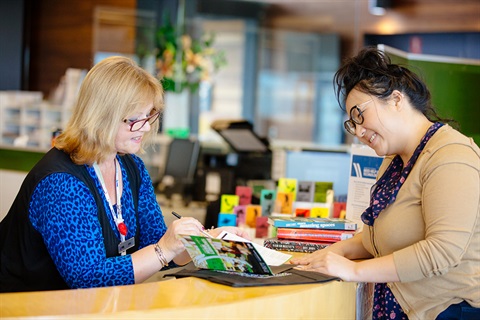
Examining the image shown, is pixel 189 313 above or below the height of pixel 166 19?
below

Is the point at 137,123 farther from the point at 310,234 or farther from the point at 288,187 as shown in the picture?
the point at 288,187

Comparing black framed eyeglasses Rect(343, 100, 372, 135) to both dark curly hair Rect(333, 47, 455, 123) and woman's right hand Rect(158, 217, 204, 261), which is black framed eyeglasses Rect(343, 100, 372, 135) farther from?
woman's right hand Rect(158, 217, 204, 261)

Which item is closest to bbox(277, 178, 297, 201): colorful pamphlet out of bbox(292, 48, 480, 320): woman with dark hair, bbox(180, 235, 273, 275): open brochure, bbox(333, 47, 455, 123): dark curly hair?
bbox(292, 48, 480, 320): woman with dark hair

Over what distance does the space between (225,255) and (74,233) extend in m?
0.51

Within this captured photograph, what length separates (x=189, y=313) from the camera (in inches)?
87.2

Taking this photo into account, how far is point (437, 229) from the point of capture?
2.41 m

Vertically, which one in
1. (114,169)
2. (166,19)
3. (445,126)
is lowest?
(114,169)

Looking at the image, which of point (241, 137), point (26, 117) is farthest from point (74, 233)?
point (26, 117)

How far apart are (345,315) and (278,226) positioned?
71cm

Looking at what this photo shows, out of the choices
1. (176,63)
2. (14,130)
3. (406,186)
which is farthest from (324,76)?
(406,186)

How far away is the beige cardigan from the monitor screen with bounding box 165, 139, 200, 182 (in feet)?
19.4

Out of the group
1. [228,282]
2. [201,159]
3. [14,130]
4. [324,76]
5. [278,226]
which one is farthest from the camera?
[324,76]

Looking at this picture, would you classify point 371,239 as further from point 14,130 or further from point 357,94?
point 14,130

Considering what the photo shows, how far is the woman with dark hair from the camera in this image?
242 centimetres
